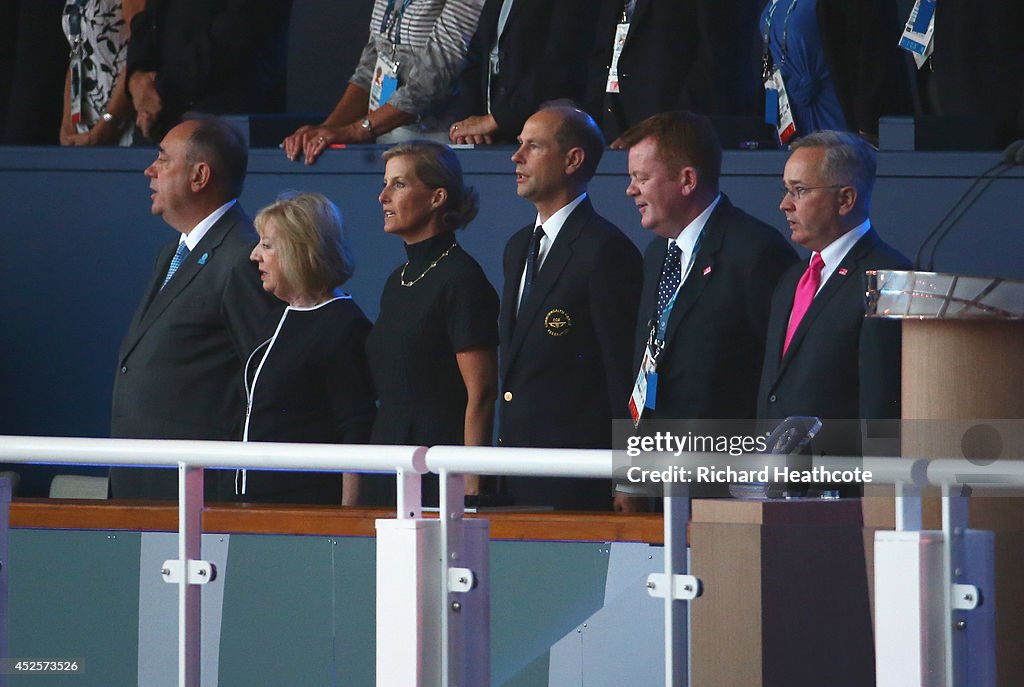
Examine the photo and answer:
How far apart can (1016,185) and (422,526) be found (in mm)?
2997

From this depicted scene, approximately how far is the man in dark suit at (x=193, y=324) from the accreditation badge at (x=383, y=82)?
2.78 feet

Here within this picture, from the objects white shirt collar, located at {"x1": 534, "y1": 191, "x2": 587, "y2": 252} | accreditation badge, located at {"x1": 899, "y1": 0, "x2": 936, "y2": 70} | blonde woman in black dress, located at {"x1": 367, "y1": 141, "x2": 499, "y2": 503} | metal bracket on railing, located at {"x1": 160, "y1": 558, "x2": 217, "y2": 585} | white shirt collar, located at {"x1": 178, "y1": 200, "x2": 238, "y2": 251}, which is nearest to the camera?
metal bracket on railing, located at {"x1": 160, "y1": 558, "x2": 217, "y2": 585}

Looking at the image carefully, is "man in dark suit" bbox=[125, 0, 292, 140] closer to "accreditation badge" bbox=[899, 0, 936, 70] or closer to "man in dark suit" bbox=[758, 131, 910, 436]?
"accreditation badge" bbox=[899, 0, 936, 70]

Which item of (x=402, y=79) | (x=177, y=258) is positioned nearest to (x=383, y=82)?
(x=402, y=79)

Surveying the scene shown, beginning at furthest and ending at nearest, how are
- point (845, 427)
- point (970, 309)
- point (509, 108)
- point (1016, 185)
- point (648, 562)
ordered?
point (509, 108)
point (1016, 185)
point (845, 427)
point (648, 562)
point (970, 309)

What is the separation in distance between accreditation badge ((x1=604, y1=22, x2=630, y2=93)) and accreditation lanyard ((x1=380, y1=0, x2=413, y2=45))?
25.0 inches

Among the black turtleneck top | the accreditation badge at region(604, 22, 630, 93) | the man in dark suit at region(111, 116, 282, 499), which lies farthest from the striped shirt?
the black turtleneck top

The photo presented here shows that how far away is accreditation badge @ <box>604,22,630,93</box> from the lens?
17.2ft

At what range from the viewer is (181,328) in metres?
4.55

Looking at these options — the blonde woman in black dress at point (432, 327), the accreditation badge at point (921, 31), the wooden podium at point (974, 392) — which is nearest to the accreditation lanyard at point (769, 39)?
the accreditation badge at point (921, 31)

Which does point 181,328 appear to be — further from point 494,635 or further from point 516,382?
point 494,635

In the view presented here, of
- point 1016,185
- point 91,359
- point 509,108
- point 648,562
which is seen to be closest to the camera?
point 648,562

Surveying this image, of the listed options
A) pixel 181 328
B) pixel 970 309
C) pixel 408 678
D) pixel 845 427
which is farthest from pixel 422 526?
pixel 181 328

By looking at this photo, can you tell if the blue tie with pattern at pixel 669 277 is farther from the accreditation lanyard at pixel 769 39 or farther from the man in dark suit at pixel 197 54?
the man in dark suit at pixel 197 54
